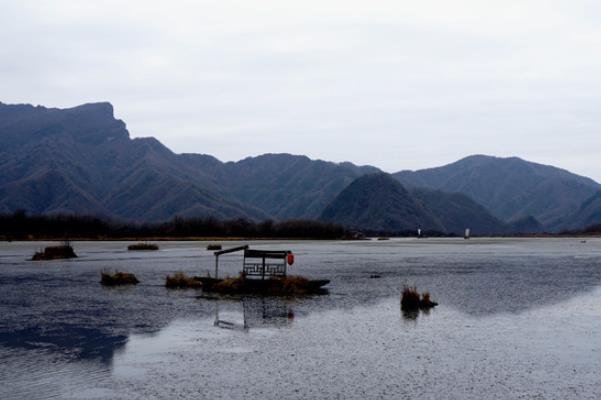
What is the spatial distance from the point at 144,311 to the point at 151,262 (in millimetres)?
32091

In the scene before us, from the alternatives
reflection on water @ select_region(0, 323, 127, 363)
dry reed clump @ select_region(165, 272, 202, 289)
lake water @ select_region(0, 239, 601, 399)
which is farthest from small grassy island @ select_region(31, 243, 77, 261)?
reflection on water @ select_region(0, 323, 127, 363)

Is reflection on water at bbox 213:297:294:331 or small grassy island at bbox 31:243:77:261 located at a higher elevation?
small grassy island at bbox 31:243:77:261

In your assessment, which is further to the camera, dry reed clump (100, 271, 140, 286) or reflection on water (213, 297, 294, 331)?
dry reed clump (100, 271, 140, 286)

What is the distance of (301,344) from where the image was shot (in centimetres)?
2025

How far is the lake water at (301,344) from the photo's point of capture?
1514 cm

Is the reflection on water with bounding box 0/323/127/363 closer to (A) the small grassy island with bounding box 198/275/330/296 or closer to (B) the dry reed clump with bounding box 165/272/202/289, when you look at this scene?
(A) the small grassy island with bounding box 198/275/330/296

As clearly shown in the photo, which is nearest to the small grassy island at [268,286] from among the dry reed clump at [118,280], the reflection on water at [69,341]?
the dry reed clump at [118,280]

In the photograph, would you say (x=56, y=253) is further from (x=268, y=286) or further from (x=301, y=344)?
(x=301, y=344)

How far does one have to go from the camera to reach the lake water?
49.7 ft

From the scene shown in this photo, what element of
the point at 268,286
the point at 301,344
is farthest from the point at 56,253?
the point at 301,344

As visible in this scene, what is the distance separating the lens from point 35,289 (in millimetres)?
35125

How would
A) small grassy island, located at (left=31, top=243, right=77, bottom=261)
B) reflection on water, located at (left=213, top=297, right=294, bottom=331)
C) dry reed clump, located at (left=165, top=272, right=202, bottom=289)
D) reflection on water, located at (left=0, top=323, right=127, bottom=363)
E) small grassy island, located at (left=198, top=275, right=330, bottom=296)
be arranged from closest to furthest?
reflection on water, located at (left=0, top=323, right=127, bottom=363) → reflection on water, located at (left=213, top=297, right=294, bottom=331) → small grassy island, located at (left=198, top=275, right=330, bottom=296) → dry reed clump, located at (left=165, top=272, right=202, bottom=289) → small grassy island, located at (left=31, top=243, right=77, bottom=261)

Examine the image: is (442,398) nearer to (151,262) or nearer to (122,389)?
(122,389)

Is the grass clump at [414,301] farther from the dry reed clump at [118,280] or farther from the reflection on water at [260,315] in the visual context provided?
the dry reed clump at [118,280]
